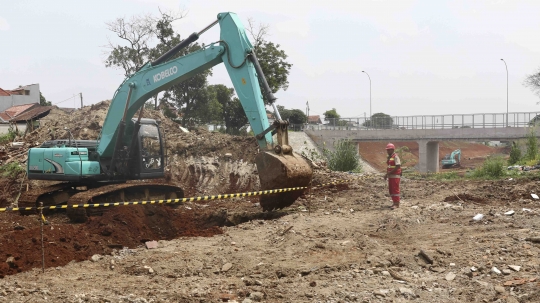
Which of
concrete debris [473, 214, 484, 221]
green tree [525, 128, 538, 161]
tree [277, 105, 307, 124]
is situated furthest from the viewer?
tree [277, 105, 307, 124]

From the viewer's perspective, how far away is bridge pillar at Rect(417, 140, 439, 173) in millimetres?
35750

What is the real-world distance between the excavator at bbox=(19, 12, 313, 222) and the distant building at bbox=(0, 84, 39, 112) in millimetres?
45732

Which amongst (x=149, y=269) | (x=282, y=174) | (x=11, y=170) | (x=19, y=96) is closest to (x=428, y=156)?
(x=11, y=170)

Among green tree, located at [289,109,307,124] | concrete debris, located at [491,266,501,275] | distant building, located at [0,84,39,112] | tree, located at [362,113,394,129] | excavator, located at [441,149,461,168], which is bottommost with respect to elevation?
excavator, located at [441,149,461,168]

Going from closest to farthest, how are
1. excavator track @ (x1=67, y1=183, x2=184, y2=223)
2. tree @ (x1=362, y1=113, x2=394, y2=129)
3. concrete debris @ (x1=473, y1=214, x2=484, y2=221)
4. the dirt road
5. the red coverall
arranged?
the dirt road < concrete debris @ (x1=473, y1=214, x2=484, y2=221) < excavator track @ (x1=67, y1=183, x2=184, y2=223) < the red coverall < tree @ (x1=362, y1=113, x2=394, y2=129)

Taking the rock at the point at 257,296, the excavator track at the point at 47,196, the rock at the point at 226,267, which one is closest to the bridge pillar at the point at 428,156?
the excavator track at the point at 47,196

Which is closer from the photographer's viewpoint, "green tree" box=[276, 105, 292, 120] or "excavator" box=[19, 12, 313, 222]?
"excavator" box=[19, 12, 313, 222]

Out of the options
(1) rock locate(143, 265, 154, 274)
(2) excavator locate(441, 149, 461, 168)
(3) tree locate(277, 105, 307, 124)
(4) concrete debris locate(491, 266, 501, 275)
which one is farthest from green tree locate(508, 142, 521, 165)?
(3) tree locate(277, 105, 307, 124)

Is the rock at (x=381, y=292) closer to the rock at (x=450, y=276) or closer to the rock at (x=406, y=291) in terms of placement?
the rock at (x=406, y=291)

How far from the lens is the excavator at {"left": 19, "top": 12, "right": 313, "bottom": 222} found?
1019cm

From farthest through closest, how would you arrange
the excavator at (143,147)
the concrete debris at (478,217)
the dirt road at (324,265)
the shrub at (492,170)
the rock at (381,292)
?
the shrub at (492,170)
the excavator at (143,147)
the concrete debris at (478,217)
the dirt road at (324,265)
the rock at (381,292)

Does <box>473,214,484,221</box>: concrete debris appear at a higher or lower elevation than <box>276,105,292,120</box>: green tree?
lower

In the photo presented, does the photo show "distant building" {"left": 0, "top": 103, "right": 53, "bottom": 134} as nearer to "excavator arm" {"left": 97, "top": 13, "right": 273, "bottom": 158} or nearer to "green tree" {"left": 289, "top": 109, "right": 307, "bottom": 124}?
"green tree" {"left": 289, "top": 109, "right": 307, "bottom": 124}

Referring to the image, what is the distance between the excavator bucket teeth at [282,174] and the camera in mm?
9641
